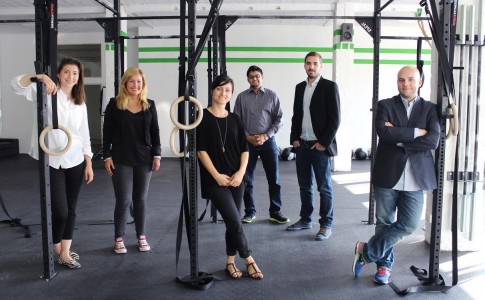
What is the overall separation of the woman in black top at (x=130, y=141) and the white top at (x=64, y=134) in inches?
9.1

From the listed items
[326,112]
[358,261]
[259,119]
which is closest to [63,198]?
[259,119]

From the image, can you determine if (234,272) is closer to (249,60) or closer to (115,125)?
(115,125)

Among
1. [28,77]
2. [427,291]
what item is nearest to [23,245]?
[28,77]

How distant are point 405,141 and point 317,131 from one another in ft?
4.07

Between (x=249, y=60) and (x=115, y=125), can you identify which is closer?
(x=115, y=125)

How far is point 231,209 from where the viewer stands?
280 cm

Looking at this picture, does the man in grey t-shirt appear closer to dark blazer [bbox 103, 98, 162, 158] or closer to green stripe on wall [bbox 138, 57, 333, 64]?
dark blazer [bbox 103, 98, 162, 158]

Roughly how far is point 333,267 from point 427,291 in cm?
70

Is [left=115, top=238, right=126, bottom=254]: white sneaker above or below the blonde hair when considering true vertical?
below

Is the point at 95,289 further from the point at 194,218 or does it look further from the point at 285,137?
the point at 285,137

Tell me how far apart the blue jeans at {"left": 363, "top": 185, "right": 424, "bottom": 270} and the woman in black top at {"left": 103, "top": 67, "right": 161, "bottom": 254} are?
5.89 feet

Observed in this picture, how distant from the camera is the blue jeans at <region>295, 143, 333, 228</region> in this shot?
3.91m

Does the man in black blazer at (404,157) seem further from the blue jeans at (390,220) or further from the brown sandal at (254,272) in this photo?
the brown sandal at (254,272)

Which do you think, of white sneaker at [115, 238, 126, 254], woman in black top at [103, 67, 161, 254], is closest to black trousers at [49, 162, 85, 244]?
woman in black top at [103, 67, 161, 254]
